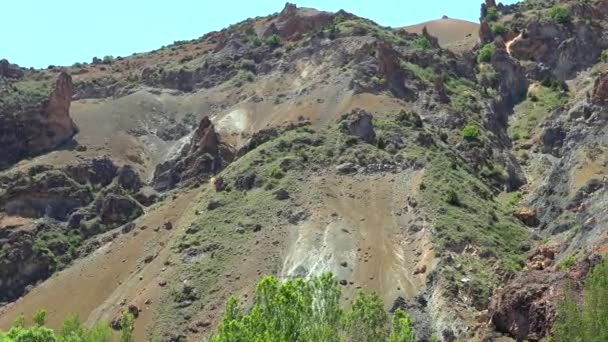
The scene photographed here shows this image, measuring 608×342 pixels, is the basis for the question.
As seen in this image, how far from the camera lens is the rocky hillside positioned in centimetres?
7738

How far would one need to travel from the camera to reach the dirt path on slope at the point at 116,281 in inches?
3260

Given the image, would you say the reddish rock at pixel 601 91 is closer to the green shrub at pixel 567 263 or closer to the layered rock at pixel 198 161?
the green shrub at pixel 567 263

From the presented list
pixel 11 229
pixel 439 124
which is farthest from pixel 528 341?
pixel 11 229

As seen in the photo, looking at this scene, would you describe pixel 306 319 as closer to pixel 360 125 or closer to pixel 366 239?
pixel 366 239

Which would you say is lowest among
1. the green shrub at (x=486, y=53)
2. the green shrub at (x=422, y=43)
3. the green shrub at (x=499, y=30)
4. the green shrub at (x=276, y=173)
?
the green shrub at (x=276, y=173)

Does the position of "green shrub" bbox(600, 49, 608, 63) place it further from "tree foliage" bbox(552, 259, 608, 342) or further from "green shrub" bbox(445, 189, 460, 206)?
"tree foliage" bbox(552, 259, 608, 342)

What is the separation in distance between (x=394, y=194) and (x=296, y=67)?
49.0 meters

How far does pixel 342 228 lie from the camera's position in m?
84.4

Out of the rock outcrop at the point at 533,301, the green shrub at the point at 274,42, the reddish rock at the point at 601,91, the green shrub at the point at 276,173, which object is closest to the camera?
the rock outcrop at the point at 533,301

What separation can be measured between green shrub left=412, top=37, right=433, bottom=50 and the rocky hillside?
58 centimetres

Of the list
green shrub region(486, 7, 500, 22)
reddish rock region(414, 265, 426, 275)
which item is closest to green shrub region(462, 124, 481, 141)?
reddish rock region(414, 265, 426, 275)

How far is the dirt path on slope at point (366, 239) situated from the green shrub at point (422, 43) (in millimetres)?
52834

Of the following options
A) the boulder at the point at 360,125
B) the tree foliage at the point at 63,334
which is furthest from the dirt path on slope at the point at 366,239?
the tree foliage at the point at 63,334

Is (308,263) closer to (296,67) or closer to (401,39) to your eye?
(296,67)
